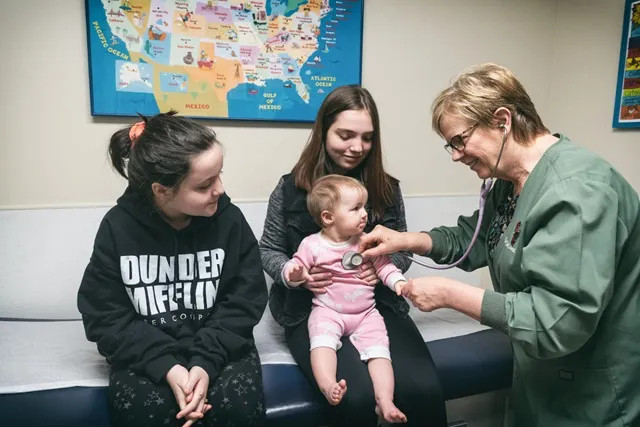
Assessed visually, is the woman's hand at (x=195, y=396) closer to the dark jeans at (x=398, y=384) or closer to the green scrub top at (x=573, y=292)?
the dark jeans at (x=398, y=384)

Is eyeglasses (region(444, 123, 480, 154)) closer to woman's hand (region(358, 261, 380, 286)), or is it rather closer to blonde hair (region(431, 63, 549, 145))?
blonde hair (region(431, 63, 549, 145))

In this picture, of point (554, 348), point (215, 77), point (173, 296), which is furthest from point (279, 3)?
point (554, 348)

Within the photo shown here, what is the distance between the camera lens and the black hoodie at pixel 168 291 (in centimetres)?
127

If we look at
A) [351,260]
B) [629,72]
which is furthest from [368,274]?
[629,72]

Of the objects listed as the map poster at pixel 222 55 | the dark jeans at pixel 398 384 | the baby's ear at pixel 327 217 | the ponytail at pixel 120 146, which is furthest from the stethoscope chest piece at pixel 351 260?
the map poster at pixel 222 55

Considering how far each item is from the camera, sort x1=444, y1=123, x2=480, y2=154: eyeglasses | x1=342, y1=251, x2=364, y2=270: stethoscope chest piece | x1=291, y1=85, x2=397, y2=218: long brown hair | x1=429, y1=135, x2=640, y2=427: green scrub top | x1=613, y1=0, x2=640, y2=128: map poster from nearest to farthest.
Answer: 1. x1=429, y1=135, x2=640, y2=427: green scrub top
2. x1=444, y1=123, x2=480, y2=154: eyeglasses
3. x1=342, y1=251, x2=364, y2=270: stethoscope chest piece
4. x1=291, y1=85, x2=397, y2=218: long brown hair
5. x1=613, y1=0, x2=640, y2=128: map poster

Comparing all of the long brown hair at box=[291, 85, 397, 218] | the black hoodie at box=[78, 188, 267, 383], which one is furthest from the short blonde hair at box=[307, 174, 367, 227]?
the black hoodie at box=[78, 188, 267, 383]

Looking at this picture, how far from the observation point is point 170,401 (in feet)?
3.94

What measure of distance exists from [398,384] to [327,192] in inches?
23.7

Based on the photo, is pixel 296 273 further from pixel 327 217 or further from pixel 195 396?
pixel 195 396

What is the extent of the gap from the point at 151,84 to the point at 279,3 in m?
0.63

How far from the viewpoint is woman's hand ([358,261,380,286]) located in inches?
59.4

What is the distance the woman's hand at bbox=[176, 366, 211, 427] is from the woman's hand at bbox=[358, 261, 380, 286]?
56cm

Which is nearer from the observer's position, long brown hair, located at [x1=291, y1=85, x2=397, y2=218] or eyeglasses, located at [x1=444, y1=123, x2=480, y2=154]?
eyeglasses, located at [x1=444, y1=123, x2=480, y2=154]
